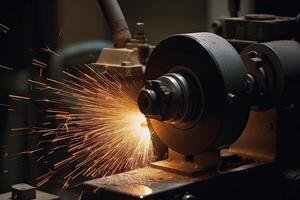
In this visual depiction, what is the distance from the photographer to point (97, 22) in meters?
2.71

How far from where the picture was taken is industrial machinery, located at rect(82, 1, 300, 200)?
60.9 inches

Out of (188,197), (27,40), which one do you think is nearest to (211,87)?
(188,197)

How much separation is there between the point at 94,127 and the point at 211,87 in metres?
0.71

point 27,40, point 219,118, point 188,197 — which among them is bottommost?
point 188,197

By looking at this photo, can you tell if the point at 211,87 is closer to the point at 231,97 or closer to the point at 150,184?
the point at 231,97

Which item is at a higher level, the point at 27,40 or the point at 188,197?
the point at 27,40

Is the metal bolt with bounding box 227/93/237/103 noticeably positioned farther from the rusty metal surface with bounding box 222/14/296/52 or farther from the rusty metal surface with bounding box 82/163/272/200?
the rusty metal surface with bounding box 222/14/296/52

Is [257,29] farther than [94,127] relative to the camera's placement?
No

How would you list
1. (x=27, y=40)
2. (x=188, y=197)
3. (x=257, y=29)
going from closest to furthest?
(x=188, y=197), (x=257, y=29), (x=27, y=40)

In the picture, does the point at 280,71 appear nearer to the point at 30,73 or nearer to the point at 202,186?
the point at 202,186

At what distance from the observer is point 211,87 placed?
156cm

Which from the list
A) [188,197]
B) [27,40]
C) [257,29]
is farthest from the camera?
[27,40]

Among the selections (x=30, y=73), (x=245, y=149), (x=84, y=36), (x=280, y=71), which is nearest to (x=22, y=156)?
(x=30, y=73)

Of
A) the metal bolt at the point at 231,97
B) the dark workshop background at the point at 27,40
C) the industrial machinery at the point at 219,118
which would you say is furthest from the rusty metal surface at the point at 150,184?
the dark workshop background at the point at 27,40
